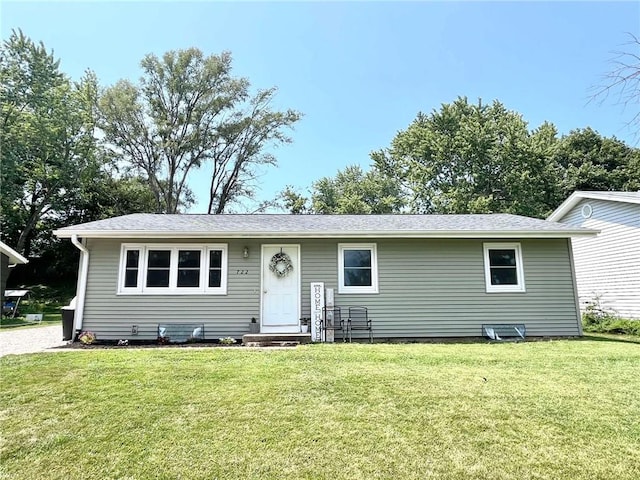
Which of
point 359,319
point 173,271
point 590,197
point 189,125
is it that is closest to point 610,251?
point 590,197

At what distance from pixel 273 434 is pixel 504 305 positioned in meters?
6.84

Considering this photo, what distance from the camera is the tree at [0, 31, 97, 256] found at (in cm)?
1964

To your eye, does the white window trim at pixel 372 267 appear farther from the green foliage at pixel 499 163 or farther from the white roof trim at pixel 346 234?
the green foliage at pixel 499 163

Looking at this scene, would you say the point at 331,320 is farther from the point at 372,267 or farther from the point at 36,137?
the point at 36,137

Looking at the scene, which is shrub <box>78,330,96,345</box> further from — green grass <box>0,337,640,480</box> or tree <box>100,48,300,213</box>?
tree <box>100,48,300,213</box>

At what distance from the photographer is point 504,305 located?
8.23 meters

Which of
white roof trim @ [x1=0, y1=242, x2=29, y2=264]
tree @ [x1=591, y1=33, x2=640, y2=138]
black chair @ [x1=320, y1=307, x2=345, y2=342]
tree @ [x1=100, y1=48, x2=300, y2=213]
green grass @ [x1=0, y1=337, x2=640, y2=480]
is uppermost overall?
tree @ [x1=100, y1=48, x2=300, y2=213]

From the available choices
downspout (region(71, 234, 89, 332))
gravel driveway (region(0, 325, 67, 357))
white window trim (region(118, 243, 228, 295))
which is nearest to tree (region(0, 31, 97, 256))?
gravel driveway (region(0, 325, 67, 357))

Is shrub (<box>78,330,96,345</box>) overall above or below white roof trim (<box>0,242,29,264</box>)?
below

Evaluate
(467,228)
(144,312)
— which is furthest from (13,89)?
(467,228)

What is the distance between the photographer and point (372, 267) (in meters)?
8.27

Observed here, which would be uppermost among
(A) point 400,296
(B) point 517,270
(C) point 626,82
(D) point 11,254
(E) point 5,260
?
(C) point 626,82

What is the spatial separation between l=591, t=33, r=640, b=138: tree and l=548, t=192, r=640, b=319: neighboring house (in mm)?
8753

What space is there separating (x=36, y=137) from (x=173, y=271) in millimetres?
18045
